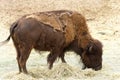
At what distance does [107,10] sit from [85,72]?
32.2ft

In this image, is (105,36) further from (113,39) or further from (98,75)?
(98,75)

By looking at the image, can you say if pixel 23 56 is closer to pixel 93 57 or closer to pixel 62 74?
pixel 62 74

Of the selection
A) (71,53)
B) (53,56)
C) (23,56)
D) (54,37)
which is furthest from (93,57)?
(71,53)

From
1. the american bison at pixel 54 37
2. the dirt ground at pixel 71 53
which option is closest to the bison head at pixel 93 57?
the american bison at pixel 54 37

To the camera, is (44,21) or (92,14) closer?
(44,21)

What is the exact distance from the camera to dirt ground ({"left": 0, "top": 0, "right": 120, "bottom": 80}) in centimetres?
1132

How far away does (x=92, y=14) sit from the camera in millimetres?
20734

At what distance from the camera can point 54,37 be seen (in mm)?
11398

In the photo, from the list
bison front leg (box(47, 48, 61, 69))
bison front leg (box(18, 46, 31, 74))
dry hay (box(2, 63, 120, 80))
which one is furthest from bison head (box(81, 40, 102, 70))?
bison front leg (box(18, 46, 31, 74))

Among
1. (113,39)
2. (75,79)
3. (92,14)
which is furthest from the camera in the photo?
(92,14)

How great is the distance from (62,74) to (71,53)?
2.93 metres

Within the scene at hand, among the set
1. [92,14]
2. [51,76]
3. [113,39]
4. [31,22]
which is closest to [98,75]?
[51,76]

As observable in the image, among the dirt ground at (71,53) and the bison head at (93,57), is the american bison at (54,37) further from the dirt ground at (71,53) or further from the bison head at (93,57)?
the dirt ground at (71,53)

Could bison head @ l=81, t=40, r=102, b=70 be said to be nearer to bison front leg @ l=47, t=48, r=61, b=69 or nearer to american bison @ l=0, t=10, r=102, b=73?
american bison @ l=0, t=10, r=102, b=73
